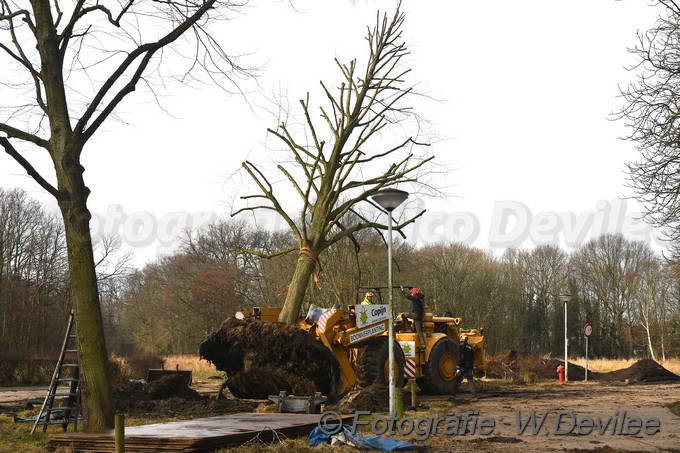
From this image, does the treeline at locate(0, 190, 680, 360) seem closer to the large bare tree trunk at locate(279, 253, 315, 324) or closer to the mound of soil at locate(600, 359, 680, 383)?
the mound of soil at locate(600, 359, 680, 383)

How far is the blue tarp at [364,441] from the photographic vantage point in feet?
29.0

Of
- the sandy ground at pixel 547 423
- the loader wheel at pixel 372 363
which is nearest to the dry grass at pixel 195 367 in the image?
the sandy ground at pixel 547 423

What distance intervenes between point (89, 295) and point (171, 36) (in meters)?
4.25

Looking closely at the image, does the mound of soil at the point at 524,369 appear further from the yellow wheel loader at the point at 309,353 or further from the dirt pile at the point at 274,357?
the dirt pile at the point at 274,357

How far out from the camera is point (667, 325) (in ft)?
180

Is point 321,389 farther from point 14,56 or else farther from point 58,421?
point 14,56

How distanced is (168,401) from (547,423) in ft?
25.4

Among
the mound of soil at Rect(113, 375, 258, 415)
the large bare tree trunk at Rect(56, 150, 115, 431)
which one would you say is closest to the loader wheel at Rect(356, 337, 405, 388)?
the mound of soil at Rect(113, 375, 258, 415)

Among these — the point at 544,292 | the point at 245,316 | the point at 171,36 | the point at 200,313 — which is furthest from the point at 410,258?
the point at 171,36

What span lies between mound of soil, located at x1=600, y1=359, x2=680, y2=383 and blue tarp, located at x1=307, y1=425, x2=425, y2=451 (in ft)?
72.0

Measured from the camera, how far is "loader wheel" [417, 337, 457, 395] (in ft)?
56.6

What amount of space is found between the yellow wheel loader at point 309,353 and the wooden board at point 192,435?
3169mm

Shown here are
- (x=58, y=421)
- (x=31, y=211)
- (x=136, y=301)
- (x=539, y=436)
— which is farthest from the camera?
(x=136, y=301)

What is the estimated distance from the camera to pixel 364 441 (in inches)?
354
